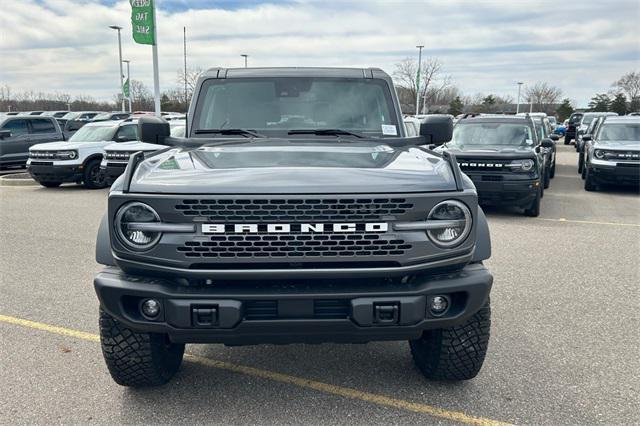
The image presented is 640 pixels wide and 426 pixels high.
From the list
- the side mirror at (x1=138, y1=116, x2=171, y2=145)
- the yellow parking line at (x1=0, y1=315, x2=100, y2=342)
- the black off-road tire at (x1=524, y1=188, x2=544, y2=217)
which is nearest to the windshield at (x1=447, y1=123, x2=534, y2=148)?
the black off-road tire at (x1=524, y1=188, x2=544, y2=217)

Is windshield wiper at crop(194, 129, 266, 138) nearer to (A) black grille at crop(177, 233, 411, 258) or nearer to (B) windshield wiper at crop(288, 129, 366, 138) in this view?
(B) windshield wiper at crop(288, 129, 366, 138)

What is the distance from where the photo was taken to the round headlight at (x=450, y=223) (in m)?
2.75

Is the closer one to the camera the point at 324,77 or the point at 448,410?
the point at 448,410

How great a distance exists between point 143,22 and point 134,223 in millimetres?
17029

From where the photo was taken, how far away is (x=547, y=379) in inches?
140

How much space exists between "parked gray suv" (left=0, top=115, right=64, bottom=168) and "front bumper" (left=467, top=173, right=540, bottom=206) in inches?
537

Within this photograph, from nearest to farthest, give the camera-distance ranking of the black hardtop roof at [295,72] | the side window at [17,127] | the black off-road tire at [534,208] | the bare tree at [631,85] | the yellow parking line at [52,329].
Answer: the yellow parking line at [52,329]
the black hardtop roof at [295,72]
the black off-road tire at [534,208]
the side window at [17,127]
the bare tree at [631,85]

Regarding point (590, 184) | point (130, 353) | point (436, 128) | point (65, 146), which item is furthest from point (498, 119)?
point (65, 146)

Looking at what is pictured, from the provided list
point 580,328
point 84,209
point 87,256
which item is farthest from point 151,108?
point 580,328

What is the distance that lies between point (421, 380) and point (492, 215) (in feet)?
22.4

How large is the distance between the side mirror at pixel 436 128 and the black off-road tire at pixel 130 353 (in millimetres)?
2372

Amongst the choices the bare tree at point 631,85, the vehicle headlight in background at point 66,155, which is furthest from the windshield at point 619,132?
the bare tree at point 631,85

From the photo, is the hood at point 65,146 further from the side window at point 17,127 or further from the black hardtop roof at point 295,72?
the black hardtop roof at point 295,72

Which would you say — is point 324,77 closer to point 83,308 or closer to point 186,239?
point 186,239
